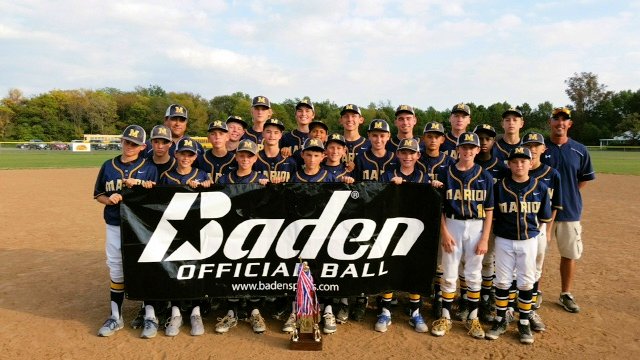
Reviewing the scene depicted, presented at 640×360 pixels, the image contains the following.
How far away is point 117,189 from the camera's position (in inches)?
204

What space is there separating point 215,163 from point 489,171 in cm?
392

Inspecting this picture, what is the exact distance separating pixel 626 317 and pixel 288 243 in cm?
458

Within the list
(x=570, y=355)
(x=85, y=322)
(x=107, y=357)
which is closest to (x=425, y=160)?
(x=570, y=355)

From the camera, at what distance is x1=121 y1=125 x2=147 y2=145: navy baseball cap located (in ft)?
16.9

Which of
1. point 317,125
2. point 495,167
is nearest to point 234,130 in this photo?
point 317,125

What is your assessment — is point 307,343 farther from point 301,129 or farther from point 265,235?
point 301,129

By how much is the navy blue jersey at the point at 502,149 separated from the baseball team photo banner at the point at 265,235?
53.3 inches

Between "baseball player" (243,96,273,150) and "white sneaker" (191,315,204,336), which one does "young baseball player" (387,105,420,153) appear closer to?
"baseball player" (243,96,273,150)

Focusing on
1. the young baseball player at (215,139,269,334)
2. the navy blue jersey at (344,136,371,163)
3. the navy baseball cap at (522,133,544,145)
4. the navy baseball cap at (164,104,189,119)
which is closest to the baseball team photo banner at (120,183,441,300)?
the young baseball player at (215,139,269,334)

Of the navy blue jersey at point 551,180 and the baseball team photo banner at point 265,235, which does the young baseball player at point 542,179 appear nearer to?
the navy blue jersey at point 551,180

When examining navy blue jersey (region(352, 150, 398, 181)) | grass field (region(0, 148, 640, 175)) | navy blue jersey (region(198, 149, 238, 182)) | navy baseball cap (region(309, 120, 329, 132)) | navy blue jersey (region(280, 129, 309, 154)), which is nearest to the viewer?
navy blue jersey (region(352, 150, 398, 181))

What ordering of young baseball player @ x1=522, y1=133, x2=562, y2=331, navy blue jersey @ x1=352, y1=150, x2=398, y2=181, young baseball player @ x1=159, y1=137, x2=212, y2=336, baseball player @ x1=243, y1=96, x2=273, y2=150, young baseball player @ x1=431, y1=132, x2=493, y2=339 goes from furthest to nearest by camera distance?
baseball player @ x1=243, y1=96, x2=273, y2=150 < navy blue jersey @ x1=352, y1=150, x2=398, y2=181 < young baseball player @ x1=522, y1=133, x2=562, y2=331 < young baseball player @ x1=159, y1=137, x2=212, y2=336 < young baseball player @ x1=431, y1=132, x2=493, y2=339

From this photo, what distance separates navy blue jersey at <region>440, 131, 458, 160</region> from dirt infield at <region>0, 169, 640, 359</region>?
2333 mm

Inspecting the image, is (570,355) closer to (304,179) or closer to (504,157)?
(504,157)
